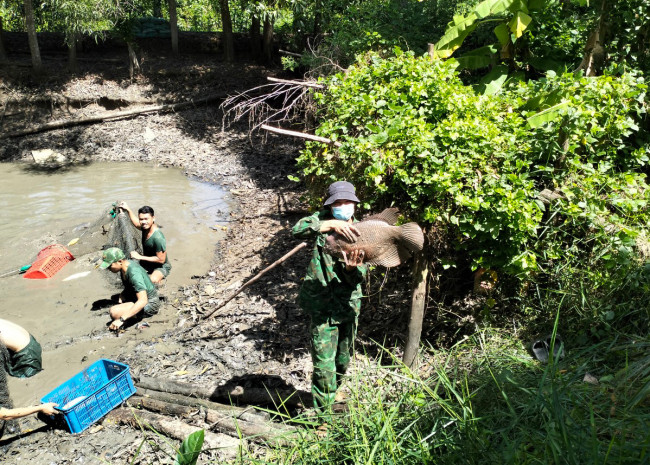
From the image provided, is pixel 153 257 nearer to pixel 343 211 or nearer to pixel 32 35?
pixel 343 211

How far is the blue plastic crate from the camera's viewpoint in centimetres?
426

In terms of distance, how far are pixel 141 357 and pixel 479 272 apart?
394 cm

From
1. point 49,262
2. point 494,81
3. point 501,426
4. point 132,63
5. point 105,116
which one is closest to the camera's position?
point 501,426

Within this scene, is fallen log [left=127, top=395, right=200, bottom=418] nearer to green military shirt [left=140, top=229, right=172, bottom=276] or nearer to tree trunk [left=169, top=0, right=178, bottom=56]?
green military shirt [left=140, top=229, right=172, bottom=276]

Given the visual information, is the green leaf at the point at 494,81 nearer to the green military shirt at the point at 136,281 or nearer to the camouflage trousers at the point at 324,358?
the camouflage trousers at the point at 324,358

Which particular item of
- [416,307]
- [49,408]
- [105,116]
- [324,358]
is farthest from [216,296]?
[105,116]

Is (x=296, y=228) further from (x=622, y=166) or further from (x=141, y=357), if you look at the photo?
(x=622, y=166)

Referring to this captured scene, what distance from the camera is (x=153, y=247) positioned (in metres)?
6.83

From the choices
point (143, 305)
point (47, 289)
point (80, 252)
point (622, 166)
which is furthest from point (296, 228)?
point (80, 252)

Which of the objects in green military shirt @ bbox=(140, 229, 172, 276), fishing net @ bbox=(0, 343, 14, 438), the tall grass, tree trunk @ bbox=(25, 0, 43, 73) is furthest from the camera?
tree trunk @ bbox=(25, 0, 43, 73)

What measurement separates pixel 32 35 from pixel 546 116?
16.1 meters

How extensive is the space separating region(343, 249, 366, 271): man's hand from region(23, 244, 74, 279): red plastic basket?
557 cm

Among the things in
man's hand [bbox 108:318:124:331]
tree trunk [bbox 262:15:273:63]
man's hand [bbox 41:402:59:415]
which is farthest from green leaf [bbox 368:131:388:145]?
tree trunk [bbox 262:15:273:63]

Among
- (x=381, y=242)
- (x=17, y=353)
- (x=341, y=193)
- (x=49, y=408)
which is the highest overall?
(x=341, y=193)
